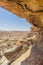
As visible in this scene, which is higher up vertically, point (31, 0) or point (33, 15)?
point (31, 0)

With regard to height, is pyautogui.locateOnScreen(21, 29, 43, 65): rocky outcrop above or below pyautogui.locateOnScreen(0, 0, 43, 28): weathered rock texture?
below

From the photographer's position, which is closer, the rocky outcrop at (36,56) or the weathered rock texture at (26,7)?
the weathered rock texture at (26,7)

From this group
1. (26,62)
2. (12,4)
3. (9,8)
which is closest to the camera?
(12,4)

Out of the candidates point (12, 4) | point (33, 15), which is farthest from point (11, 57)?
point (12, 4)

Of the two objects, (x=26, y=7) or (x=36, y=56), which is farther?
(x=36, y=56)

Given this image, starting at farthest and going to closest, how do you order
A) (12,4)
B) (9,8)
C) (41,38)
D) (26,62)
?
(41,38) < (26,62) < (9,8) < (12,4)

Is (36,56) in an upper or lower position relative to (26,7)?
lower

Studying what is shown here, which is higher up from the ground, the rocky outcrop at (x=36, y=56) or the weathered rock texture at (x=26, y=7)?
the weathered rock texture at (x=26, y=7)

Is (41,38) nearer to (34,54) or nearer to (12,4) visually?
(34,54)

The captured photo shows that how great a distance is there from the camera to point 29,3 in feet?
19.2

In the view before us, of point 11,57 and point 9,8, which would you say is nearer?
point 9,8

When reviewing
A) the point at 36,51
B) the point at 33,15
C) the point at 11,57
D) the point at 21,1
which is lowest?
the point at 11,57

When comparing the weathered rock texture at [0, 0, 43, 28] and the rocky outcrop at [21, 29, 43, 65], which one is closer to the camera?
the weathered rock texture at [0, 0, 43, 28]

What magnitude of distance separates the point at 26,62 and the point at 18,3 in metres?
3.86
